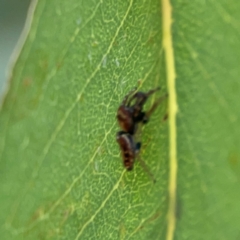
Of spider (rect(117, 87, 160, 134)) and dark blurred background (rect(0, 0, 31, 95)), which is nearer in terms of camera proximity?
spider (rect(117, 87, 160, 134))

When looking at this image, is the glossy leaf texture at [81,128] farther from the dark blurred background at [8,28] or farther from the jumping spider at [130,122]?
the dark blurred background at [8,28]

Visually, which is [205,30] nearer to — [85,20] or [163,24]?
[163,24]

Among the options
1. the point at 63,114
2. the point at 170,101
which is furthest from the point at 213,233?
the point at 63,114

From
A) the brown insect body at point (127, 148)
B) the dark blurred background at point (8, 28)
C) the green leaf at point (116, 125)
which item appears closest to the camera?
the green leaf at point (116, 125)

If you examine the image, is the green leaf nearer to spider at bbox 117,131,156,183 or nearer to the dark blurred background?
spider at bbox 117,131,156,183

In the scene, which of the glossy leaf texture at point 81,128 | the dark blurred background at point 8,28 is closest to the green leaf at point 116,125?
the glossy leaf texture at point 81,128

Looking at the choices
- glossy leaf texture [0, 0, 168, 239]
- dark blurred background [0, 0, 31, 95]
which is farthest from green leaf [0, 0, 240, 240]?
dark blurred background [0, 0, 31, 95]
